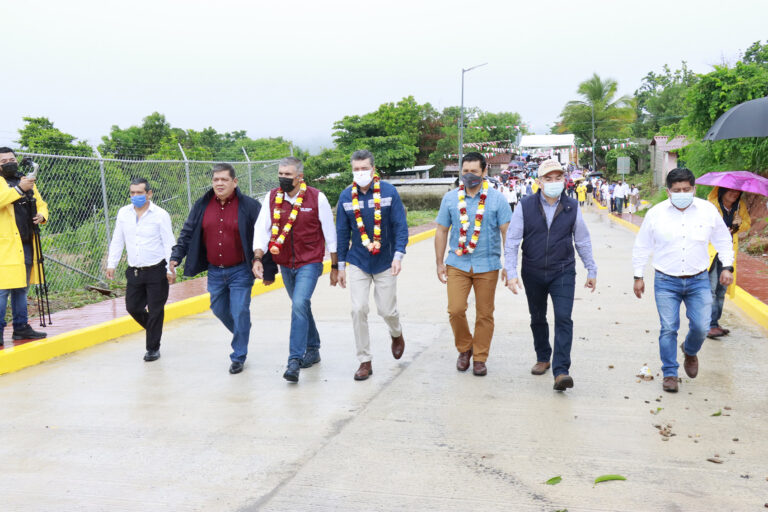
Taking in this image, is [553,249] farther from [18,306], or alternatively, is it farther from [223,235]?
[18,306]

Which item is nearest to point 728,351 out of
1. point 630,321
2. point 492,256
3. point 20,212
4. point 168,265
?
point 630,321

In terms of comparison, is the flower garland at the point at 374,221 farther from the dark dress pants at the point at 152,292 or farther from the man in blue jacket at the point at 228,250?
the dark dress pants at the point at 152,292

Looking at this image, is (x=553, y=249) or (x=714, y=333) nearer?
(x=553, y=249)

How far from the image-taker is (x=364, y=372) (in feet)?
20.0

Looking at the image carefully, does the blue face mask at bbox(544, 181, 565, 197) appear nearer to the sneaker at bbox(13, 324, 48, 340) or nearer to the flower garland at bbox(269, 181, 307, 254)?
the flower garland at bbox(269, 181, 307, 254)

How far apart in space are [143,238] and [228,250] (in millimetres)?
1088

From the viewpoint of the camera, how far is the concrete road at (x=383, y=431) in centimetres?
382

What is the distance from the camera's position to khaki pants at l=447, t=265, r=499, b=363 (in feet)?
19.9

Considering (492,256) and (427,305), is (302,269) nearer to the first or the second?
(492,256)

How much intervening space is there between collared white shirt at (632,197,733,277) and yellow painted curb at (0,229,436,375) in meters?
5.49

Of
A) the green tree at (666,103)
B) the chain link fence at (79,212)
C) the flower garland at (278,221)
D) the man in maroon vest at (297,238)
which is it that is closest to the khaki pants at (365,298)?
the man in maroon vest at (297,238)

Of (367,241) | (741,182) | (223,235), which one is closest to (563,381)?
(367,241)

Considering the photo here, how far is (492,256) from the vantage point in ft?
19.9

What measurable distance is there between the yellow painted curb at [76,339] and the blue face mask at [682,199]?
587cm
